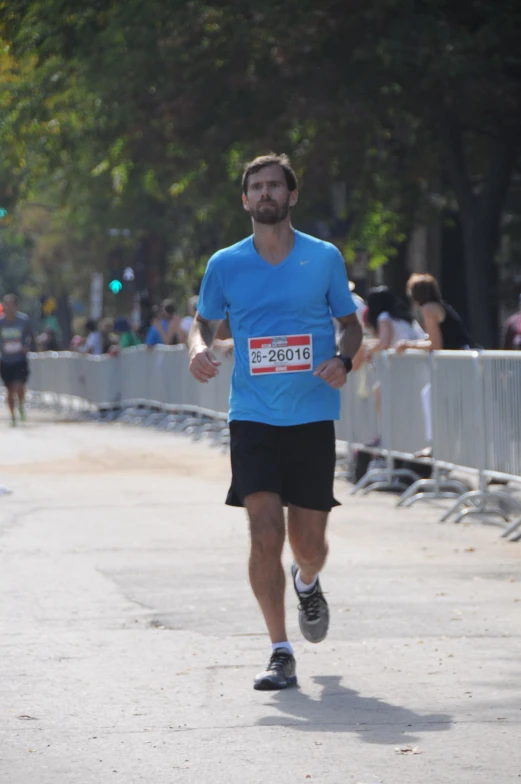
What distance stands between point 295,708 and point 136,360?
74.9 feet

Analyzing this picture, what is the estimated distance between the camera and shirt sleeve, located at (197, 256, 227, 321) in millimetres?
6910

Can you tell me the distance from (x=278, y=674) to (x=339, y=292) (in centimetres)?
145

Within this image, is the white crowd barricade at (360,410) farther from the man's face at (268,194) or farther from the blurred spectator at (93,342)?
the blurred spectator at (93,342)

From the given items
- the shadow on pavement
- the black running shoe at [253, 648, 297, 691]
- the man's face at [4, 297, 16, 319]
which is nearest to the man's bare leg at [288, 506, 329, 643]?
the black running shoe at [253, 648, 297, 691]

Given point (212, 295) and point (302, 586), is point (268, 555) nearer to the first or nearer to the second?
point (302, 586)

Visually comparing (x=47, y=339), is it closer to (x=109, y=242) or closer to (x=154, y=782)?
(x=109, y=242)

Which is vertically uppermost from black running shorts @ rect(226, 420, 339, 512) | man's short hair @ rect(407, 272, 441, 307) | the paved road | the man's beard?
the man's beard

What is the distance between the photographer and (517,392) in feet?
38.7

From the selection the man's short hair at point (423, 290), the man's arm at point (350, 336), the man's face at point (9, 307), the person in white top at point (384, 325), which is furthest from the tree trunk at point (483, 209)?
the man's arm at point (350, 336)

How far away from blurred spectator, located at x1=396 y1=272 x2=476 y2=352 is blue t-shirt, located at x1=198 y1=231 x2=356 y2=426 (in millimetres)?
7298

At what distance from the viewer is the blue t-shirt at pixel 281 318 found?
268 inches

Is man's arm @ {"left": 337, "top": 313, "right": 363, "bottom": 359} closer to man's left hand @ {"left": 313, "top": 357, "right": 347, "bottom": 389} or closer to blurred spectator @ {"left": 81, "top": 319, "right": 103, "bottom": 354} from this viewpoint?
man's left hand @ {"left": 313, "top": 357, "right": 347, "bottom": 389}

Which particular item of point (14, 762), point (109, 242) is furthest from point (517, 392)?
point (109, 242)

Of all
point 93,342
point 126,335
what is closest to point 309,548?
point 126,335
